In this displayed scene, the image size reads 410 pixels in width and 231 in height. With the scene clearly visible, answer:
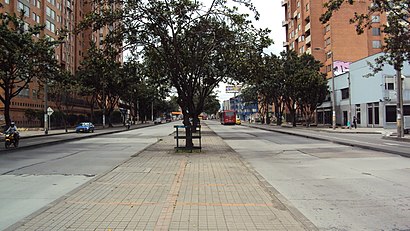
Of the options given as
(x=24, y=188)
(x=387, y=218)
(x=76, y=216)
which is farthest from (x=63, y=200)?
(x=387, y=218)

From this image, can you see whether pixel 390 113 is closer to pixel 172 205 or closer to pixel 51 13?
pixel 172 205

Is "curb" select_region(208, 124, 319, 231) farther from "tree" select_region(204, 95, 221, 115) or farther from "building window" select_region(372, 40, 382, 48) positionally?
"building window" select_region(372, 40, 382, 48)

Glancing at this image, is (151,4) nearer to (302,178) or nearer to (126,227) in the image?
(302,178)

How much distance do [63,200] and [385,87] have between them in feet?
146

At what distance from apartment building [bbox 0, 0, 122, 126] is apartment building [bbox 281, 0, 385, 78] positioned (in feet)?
132

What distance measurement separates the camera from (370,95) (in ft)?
152

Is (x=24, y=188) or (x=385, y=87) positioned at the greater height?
(x=385, y=87)

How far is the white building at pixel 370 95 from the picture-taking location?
1732 inches

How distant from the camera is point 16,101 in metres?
51.4

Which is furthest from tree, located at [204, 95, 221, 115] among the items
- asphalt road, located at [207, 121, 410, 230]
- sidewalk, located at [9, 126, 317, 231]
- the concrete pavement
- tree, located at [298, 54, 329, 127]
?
sidewalk, located at [9, 126, 317, 231]

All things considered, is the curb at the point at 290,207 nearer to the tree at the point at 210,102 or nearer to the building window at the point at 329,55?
the tree at the point at 210,102

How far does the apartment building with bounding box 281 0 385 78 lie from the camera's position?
65938 millimetres

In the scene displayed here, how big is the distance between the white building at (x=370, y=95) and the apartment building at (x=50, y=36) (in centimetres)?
3133

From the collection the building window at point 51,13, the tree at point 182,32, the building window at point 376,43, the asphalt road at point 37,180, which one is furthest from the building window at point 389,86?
the building window at point 51,13
